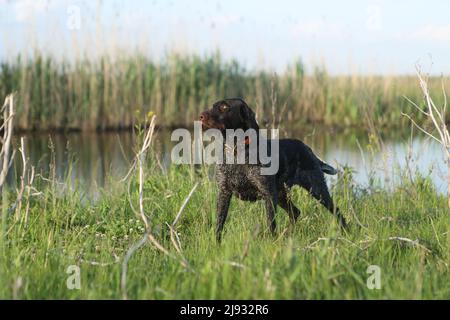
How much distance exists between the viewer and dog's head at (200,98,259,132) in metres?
5.53

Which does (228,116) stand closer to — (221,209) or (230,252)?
(221,209)

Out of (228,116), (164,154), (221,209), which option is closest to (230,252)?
(221,209)

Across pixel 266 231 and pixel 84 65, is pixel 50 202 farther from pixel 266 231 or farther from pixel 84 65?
pixel 84 65

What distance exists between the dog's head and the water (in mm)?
2556

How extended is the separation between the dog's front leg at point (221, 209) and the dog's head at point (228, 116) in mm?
608

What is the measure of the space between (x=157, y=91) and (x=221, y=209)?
11393mm

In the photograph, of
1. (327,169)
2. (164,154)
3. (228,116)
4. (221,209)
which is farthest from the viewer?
(164,154)

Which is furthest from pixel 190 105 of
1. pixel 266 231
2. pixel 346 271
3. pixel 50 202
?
pixel 346 271

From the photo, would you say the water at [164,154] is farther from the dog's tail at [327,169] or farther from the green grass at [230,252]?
the dog's tail at [327,169]

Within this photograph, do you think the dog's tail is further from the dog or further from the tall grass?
the tall grass

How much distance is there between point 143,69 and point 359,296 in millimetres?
13977

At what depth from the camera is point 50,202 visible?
23.6 ft

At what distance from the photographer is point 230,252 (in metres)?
4.27

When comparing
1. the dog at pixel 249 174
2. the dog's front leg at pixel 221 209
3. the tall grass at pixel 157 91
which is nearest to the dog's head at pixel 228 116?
the dog at pixel 249 174
